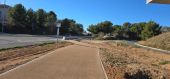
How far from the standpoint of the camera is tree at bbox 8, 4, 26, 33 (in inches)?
3324

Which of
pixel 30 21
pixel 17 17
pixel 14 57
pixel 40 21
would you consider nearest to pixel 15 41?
pixel 14 57

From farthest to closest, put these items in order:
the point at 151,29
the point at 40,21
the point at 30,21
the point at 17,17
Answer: the point at 40,21 < the point at 30,21 < the point at 151,29 < the point at 17,17

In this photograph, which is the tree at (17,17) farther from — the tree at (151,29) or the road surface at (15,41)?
the road surface at (15,41)

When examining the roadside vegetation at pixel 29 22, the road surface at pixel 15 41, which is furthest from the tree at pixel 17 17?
the road surface at pixel 15 41

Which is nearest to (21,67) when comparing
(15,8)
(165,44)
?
(165,44)

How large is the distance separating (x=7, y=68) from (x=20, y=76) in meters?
1.91

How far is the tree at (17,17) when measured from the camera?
84.4 m

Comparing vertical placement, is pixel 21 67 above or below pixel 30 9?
below

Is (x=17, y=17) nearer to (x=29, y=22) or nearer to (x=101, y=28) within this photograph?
(x=29, y=22)

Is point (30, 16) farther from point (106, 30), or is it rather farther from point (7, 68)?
point (7, 68)

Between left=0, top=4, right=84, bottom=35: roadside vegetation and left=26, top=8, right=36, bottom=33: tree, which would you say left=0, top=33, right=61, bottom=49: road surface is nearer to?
left=0, top=4, right=84, bottom=35: roadside vegetation

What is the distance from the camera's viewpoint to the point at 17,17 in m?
85.1

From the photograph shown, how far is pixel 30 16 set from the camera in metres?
91.7

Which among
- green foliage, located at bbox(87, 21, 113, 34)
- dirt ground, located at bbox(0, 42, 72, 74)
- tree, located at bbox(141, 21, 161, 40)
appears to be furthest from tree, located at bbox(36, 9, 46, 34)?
dirt ground, located at bbox(0, 42, 72, 74)
